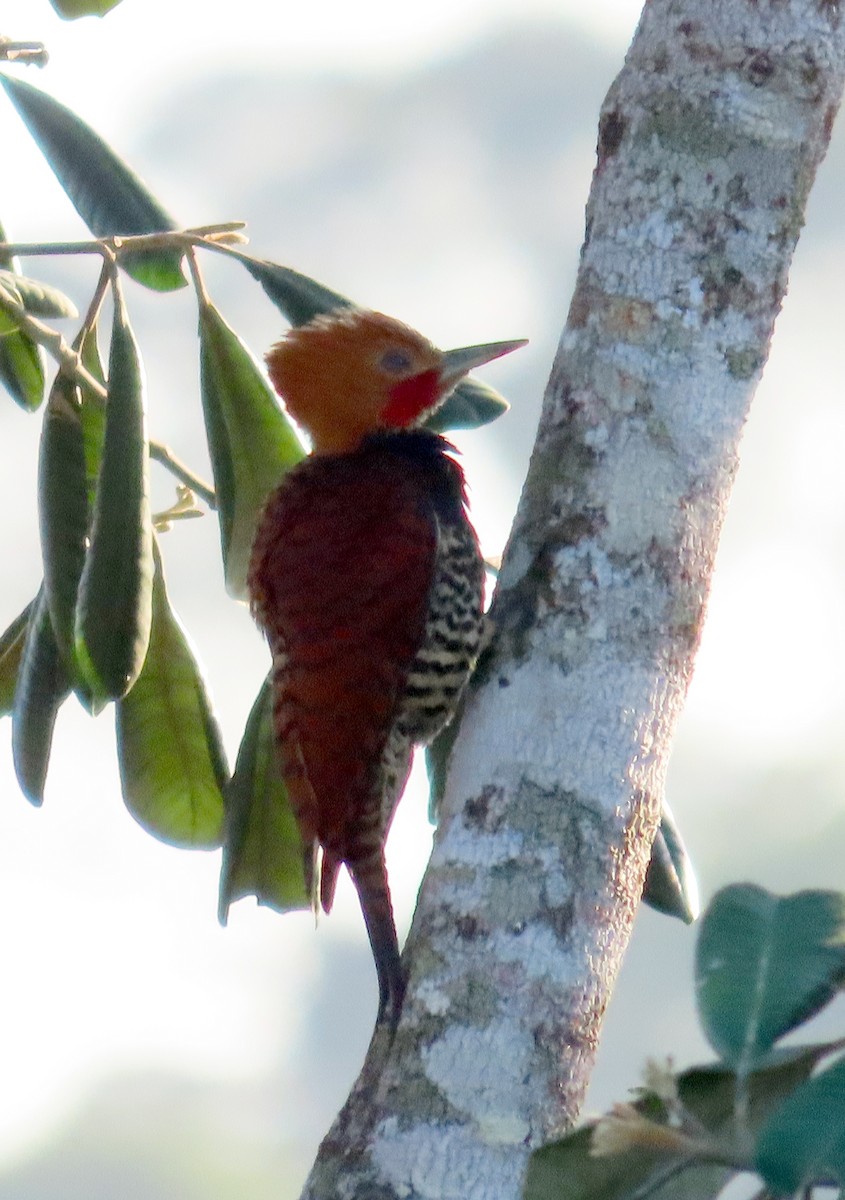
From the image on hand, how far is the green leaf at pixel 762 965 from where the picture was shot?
1376mm

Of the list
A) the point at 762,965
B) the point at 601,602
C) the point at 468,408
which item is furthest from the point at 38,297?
the point at 762,965

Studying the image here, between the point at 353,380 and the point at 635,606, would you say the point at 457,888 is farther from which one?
the point at 353,380

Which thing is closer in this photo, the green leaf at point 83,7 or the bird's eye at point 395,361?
the green leaf at point 83,7

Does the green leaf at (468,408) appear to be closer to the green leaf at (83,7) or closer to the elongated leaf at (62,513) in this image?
the elongated leaf at (62,513)

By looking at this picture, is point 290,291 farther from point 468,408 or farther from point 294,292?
point 468,408

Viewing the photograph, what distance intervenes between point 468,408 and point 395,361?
292mm

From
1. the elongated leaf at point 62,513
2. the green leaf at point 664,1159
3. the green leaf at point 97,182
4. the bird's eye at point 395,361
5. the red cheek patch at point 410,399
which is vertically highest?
the green leaf at point 97,182

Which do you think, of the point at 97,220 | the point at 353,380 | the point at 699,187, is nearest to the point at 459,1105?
the point at 699,187

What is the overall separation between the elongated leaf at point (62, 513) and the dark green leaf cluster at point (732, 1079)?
152 cm

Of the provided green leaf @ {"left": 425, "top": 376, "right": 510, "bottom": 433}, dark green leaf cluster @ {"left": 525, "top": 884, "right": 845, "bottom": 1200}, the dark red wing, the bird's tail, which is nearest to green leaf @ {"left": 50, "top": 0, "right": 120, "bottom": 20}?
the dark red wing

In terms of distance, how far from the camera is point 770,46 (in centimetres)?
250

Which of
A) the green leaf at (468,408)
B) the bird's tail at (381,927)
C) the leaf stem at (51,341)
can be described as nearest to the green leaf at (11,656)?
the leaf stem at (51,341)

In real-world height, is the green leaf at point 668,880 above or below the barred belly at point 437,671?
below

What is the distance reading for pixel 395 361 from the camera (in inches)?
147
